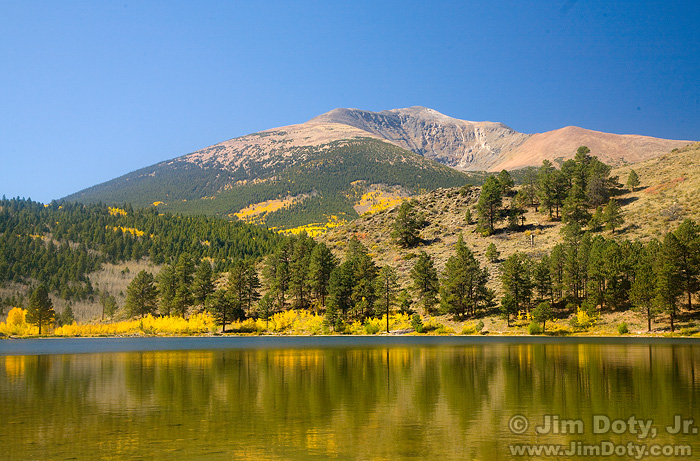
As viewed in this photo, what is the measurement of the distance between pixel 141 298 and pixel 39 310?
2438 centimetres

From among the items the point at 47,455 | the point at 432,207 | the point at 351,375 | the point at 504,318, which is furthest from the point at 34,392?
the point at 432,207

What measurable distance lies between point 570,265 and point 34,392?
86009 millimetres

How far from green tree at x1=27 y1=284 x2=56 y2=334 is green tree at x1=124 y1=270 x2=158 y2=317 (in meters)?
19.1

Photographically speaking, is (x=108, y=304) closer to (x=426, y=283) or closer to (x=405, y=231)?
(x=405, y=231)

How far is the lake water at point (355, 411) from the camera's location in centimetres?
1880

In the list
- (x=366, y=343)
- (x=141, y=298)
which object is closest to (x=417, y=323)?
(x=366, y=343)

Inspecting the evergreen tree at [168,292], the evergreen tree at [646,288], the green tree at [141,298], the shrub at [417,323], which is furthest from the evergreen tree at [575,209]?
the green tree at [141,298]

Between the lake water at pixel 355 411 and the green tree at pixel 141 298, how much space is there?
4156 inches

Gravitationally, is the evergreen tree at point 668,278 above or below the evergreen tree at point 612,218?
below

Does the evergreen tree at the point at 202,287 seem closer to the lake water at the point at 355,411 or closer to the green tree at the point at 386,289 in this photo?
the green tree at the point at 386,289

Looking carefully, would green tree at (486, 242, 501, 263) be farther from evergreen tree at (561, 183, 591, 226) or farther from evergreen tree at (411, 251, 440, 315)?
evergreen tree at (561, 183, 591, 226)

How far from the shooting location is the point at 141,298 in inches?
5738

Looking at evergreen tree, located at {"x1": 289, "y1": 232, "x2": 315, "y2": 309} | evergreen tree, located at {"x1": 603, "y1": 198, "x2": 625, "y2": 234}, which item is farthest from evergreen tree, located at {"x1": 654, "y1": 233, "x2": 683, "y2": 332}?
evergreen tree, located at {"x1": 289, "y1": 232, "x2": 315, "y2": 309}
